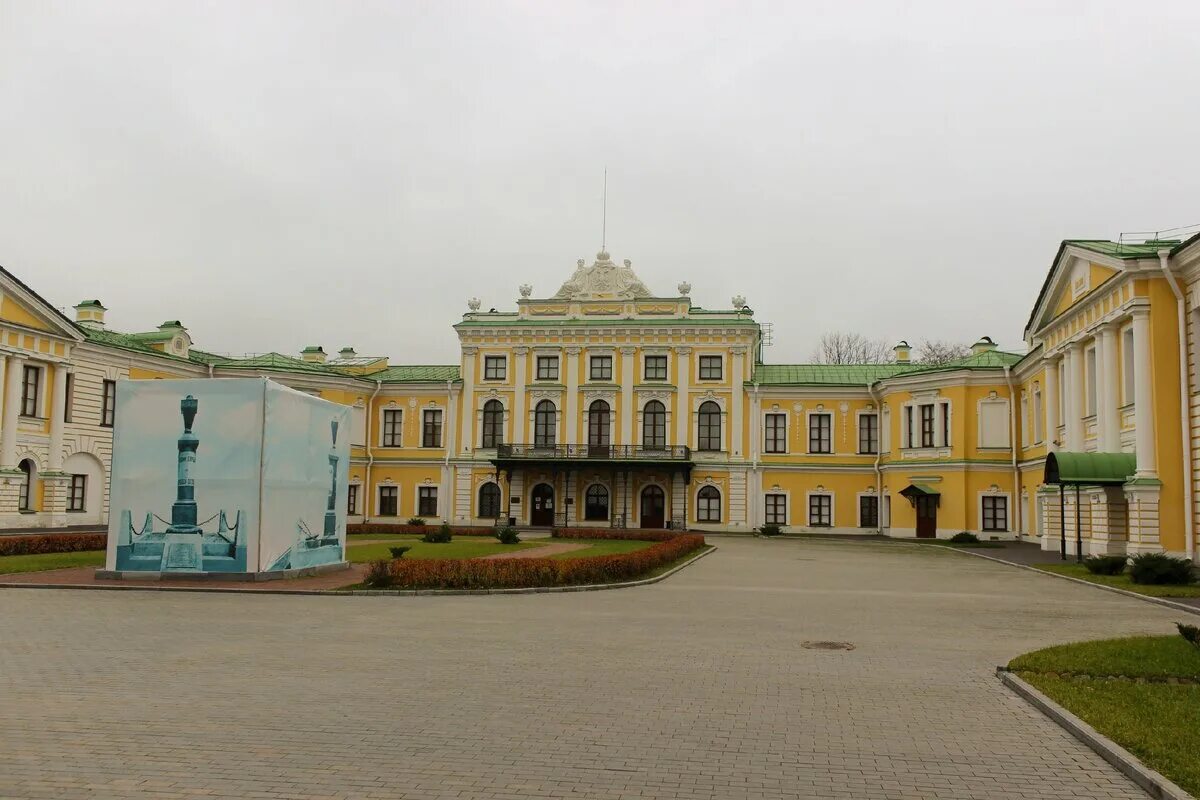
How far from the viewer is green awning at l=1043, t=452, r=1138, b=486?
26.6 m

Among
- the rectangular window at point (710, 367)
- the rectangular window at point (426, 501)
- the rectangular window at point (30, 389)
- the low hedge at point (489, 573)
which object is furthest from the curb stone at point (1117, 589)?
the rectangular window at point (30, 389)

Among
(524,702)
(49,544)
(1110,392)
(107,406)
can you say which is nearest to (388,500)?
(107,406)

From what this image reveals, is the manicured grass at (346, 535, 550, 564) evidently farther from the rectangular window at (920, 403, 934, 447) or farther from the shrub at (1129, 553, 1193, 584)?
the rectangular window at (920, 403, 934, 447)

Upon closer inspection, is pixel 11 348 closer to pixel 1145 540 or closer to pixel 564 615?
pixel 564 615

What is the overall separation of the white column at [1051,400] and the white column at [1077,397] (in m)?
3.60

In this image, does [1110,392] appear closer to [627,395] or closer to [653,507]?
[653,507]

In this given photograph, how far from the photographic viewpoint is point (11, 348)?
3909 centimetres

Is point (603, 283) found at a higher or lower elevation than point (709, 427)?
higher

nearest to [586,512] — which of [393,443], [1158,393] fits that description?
[393,443]

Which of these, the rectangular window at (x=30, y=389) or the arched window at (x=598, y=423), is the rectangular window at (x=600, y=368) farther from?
the rectangular window at (x=30, y=389)

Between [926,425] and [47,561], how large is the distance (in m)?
37.1

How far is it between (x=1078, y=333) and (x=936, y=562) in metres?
8.77

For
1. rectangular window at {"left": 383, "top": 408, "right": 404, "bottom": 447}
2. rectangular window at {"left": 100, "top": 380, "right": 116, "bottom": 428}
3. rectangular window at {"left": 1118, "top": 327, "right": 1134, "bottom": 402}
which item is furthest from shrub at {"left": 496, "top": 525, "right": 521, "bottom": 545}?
rectangular window at {"left": 100, "top": 380, "right": 116, "bottom": 428}

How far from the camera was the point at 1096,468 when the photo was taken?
26891mm
